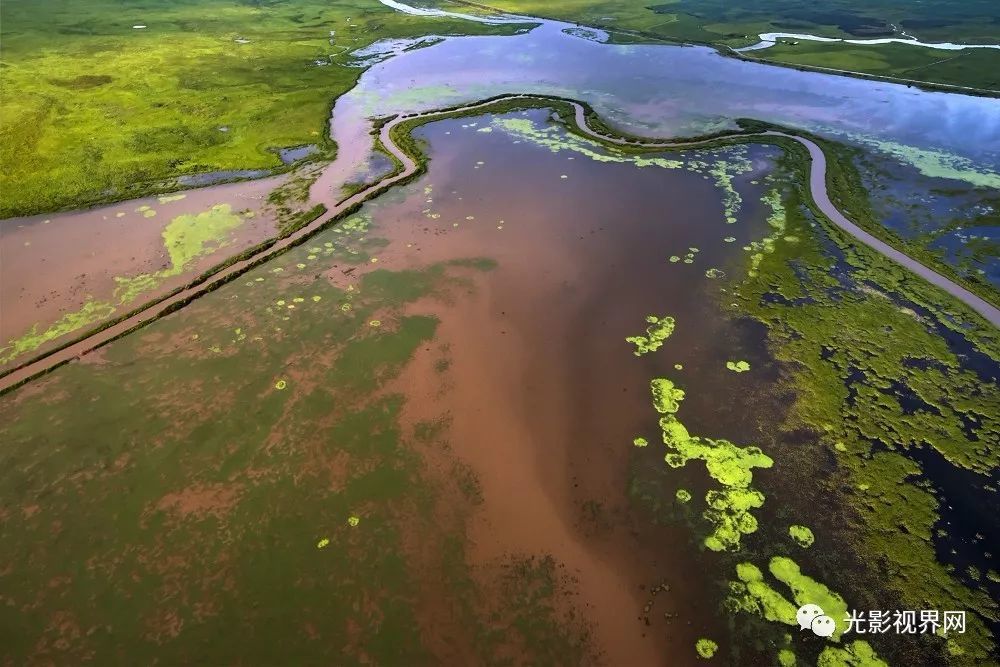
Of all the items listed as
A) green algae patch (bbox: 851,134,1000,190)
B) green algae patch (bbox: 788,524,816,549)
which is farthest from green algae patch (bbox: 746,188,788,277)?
green algae patch (bbox: 788,524,816,549)

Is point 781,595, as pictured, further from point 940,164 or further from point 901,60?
point 901,60

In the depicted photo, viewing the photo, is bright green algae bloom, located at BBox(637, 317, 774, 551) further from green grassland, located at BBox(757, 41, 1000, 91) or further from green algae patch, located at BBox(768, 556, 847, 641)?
green grassland, located at BBox(757, 41, 1000, 91)

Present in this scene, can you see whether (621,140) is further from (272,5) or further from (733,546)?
(272,5)

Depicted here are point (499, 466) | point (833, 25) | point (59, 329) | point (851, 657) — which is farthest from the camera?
point (833, 25)

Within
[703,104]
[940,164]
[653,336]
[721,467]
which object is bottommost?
[721,467]

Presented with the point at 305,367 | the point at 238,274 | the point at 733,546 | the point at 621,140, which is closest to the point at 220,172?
the point at 238,274

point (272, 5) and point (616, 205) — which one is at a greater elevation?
point (272, 5)

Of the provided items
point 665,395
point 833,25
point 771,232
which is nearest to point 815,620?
point 665,395
